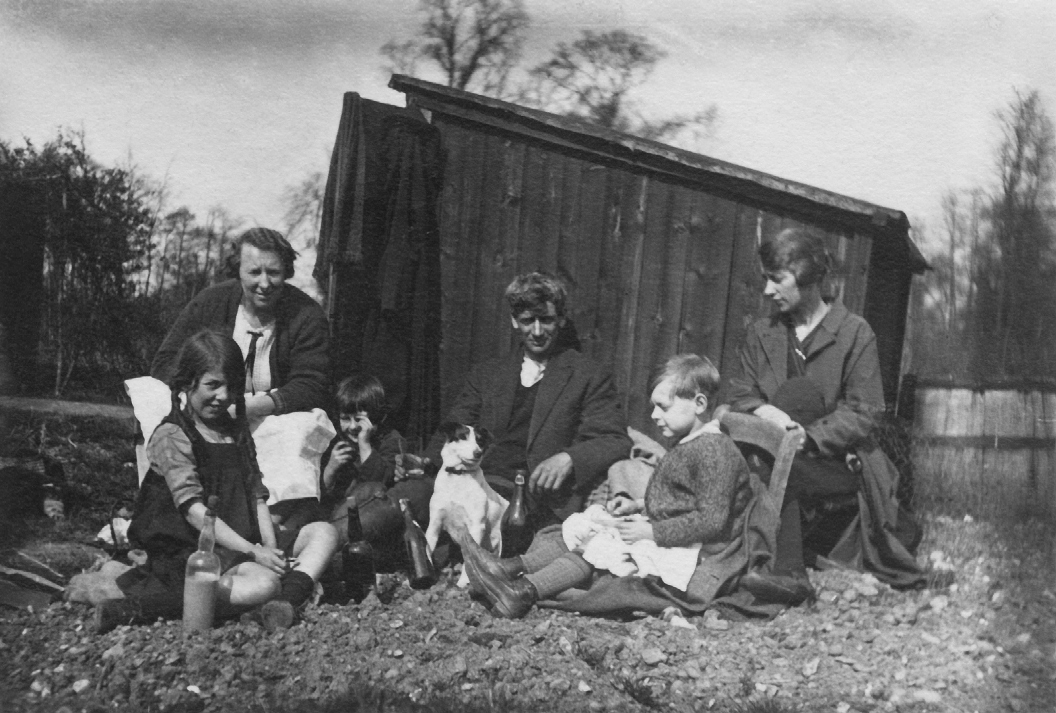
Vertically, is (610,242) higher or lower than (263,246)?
higher

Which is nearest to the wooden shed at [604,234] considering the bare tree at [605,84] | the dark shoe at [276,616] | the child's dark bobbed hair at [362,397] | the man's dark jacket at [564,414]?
the bare tree at [605,84]

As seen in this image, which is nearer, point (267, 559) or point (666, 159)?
point (267, 559)

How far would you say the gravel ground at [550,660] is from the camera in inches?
147

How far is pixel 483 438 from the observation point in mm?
4555

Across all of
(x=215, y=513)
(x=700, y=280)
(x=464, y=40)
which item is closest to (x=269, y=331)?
(x=215, y=513)

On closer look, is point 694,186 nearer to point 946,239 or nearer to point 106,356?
point 946,239

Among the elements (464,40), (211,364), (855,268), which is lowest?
(211,364)

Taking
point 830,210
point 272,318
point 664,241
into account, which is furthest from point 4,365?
point 830,210

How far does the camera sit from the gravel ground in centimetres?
373

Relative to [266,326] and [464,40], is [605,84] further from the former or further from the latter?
[266,326]

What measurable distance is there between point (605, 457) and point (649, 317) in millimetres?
745

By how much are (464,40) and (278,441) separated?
185 centimetres

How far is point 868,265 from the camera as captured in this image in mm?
4660

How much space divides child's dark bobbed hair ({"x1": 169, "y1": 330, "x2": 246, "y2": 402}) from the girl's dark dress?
0.11 m
